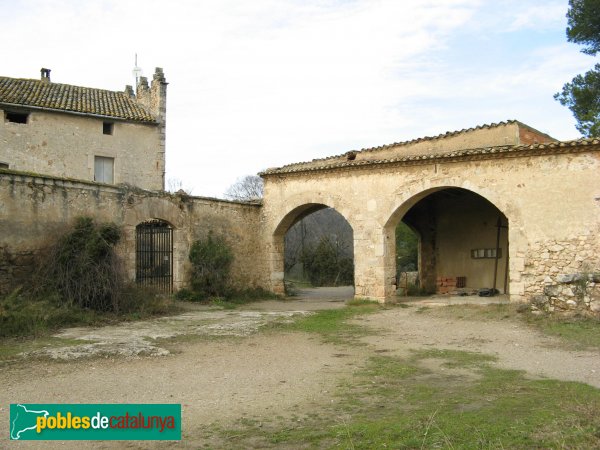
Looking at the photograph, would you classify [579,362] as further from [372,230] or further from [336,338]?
[372,230]

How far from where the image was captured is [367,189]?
48.1 feet

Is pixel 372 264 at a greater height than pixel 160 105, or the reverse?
pixel 160 105

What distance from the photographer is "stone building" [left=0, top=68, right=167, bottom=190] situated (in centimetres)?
1812

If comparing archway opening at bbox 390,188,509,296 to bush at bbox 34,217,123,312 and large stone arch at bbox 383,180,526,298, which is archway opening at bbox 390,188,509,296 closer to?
large stone arch at bbox 383,180,526,298

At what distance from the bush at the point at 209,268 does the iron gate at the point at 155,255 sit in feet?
2.24

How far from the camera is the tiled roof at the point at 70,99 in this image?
18.4 meters

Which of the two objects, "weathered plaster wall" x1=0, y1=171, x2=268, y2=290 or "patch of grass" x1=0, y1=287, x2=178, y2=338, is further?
"weathered plaster wall" x1=0, y1=171, x2=268, y2=290

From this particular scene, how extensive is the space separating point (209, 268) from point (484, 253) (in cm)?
830

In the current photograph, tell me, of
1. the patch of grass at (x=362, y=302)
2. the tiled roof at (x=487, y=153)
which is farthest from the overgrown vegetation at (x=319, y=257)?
the patch of grass at (x=362, y=302)

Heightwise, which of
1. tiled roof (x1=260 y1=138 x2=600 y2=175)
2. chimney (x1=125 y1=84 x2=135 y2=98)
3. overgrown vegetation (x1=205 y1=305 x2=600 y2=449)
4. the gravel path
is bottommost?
the gravel path

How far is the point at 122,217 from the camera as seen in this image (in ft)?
44.4

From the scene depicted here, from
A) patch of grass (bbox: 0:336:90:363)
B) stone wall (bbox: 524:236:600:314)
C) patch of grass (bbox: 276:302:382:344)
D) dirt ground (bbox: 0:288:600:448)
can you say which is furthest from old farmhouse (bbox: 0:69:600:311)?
patch of grass (bbox: 0:336:90:363)

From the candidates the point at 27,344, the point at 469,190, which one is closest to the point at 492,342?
the point at 469,190

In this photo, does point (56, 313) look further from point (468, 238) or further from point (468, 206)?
point (468, 206)
